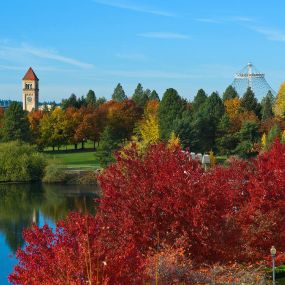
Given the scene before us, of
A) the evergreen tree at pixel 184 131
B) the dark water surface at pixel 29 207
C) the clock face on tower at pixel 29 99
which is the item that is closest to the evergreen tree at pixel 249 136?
the evergreen tree at pixel 184 131

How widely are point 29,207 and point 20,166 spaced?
20.6 meters

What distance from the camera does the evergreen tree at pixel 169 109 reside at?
78.0 meters

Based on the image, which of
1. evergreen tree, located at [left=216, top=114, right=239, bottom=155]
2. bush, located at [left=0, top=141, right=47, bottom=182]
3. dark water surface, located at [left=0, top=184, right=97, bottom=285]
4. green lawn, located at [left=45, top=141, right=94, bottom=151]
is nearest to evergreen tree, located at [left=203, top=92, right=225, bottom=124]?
evergreen tree, located at [left=216, top=114, right=239, bottom=155]

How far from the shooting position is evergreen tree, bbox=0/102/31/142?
3123 inches

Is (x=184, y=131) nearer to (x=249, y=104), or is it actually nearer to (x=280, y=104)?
(x=280, y=104)

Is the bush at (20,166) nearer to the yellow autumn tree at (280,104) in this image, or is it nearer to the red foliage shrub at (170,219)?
the yellow autumn tree at (280,104)

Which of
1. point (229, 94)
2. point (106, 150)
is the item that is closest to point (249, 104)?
point (229, 94)

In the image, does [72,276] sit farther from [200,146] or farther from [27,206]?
[200,146]

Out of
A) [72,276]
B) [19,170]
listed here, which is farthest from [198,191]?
[19,170]

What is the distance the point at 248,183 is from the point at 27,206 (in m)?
31.2

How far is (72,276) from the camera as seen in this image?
11.6 metres

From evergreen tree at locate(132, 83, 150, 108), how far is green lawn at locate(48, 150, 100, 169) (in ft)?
86.5

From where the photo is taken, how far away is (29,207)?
49.1m

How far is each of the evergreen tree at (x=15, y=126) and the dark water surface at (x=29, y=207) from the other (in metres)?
14.2
